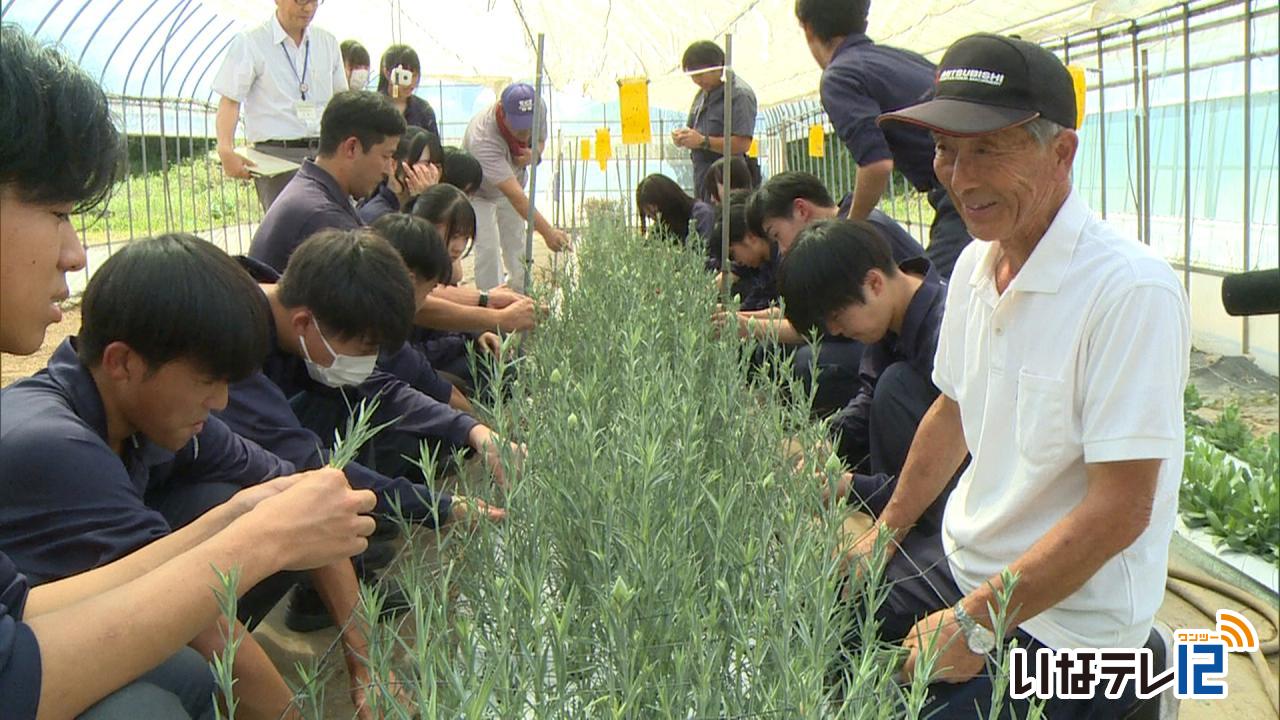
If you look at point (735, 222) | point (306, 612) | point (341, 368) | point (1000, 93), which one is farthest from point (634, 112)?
point (1000, 93)

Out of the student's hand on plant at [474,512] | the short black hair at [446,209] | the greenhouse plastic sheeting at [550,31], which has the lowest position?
the student's hand on plant at [474,512]

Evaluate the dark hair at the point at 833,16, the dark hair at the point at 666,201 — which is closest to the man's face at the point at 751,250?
the dark hair at the point at 833,16

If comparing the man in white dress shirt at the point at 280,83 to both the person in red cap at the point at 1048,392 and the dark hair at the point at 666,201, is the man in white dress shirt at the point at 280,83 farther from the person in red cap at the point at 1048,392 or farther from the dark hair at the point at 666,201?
the person in red cap at the point at 1048,392

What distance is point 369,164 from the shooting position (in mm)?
3355

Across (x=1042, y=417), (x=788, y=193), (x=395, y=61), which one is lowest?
(x=1042, y=417)

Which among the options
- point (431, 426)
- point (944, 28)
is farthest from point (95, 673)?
point (944, 28)

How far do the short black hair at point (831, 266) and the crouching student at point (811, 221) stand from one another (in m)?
0.83

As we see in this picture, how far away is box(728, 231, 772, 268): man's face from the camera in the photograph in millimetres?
4215

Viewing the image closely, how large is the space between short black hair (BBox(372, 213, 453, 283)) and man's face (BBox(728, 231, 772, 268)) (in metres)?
1.55

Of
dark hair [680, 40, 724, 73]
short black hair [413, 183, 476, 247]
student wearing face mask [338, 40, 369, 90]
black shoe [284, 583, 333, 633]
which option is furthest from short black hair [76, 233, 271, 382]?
dark hair [680, 40, 724, 73]

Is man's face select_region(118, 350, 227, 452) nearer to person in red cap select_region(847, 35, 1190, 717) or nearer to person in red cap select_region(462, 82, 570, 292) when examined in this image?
person in red cap select_region(847, 35, 1190, 717)

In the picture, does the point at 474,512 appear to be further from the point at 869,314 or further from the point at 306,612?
the point at 869,314

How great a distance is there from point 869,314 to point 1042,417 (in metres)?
0.99

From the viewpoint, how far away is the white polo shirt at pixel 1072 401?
1.41 m
